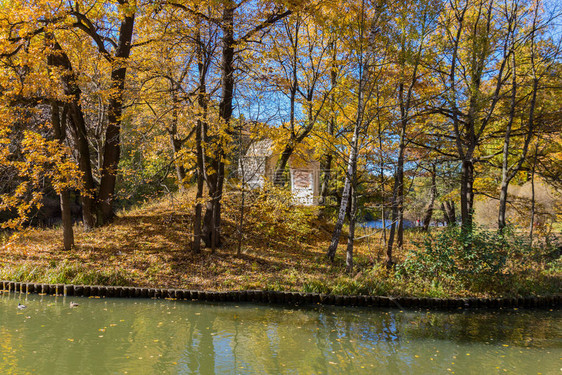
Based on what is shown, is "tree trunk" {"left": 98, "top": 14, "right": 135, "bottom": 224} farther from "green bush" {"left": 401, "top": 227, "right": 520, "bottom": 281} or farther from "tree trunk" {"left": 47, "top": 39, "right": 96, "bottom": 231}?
"green bush" {"left": 401, "top": 227, "right": 520, "bottom": 281}

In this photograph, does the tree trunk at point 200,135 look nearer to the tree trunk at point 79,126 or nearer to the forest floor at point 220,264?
the forest floor at point 220,264

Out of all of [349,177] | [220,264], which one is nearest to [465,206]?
[349,177]

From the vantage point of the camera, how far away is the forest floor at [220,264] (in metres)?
8.66

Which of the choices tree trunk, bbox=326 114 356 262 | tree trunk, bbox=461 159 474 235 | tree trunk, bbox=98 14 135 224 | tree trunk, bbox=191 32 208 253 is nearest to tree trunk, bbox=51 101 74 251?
tree trunk, bbox=98 14 135 224

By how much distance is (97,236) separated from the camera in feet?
37.1

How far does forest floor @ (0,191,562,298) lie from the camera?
8656 millimetres

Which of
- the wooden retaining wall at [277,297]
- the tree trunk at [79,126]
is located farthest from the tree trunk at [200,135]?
the tree trunk at [79,126]

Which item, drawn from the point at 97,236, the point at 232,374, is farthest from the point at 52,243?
the point at 232,374

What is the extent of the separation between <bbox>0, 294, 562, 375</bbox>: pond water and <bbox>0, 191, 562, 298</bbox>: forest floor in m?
0.77

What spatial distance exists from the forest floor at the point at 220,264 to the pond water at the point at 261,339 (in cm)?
77

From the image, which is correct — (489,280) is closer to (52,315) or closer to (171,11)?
(52,315)

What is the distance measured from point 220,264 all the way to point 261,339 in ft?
13.0

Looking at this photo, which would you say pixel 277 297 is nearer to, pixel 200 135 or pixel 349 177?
pixel 349 177

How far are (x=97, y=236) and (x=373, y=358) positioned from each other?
861 cm
